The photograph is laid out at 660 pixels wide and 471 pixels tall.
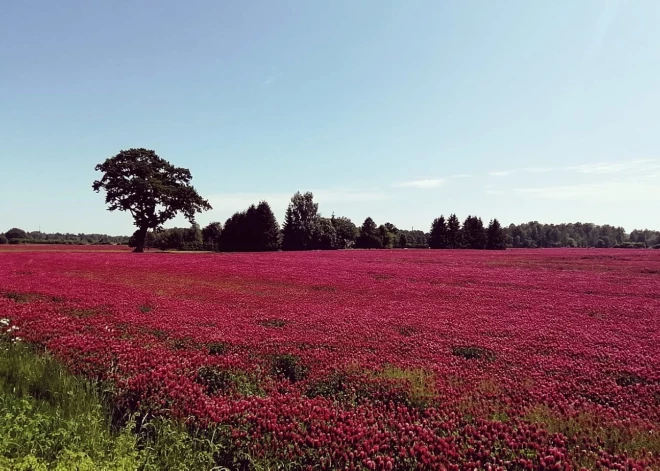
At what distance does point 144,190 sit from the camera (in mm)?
53531

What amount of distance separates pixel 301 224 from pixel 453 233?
49374 millimetres

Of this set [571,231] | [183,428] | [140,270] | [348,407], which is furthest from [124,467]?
[571,231]

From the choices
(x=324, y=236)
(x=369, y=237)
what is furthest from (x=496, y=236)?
(x=324, y=236)

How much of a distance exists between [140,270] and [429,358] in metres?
22.3

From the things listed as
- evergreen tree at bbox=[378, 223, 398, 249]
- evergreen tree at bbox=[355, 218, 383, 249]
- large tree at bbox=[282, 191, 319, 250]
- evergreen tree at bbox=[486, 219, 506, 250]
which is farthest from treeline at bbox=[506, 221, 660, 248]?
large tree at bbox=[282, 191, 319, 250]

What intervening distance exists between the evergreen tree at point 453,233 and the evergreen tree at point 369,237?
20.4m

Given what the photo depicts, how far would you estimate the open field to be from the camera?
4727mm

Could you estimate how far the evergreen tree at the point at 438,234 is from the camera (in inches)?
4528

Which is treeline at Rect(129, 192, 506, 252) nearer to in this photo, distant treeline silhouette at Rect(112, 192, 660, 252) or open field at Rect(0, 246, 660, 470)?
distant treeline silhouette at Rect(112, 192, 660, 252)

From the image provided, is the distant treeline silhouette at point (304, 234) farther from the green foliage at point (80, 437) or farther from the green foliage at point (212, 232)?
the green foliage at point (80, 437)

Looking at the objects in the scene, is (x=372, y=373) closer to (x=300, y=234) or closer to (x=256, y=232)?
(x=256, y=232)

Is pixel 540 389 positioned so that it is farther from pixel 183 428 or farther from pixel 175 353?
pixel 175 353

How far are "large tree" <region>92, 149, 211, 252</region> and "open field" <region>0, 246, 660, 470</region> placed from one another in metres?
42.1

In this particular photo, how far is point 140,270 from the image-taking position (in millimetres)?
25547
